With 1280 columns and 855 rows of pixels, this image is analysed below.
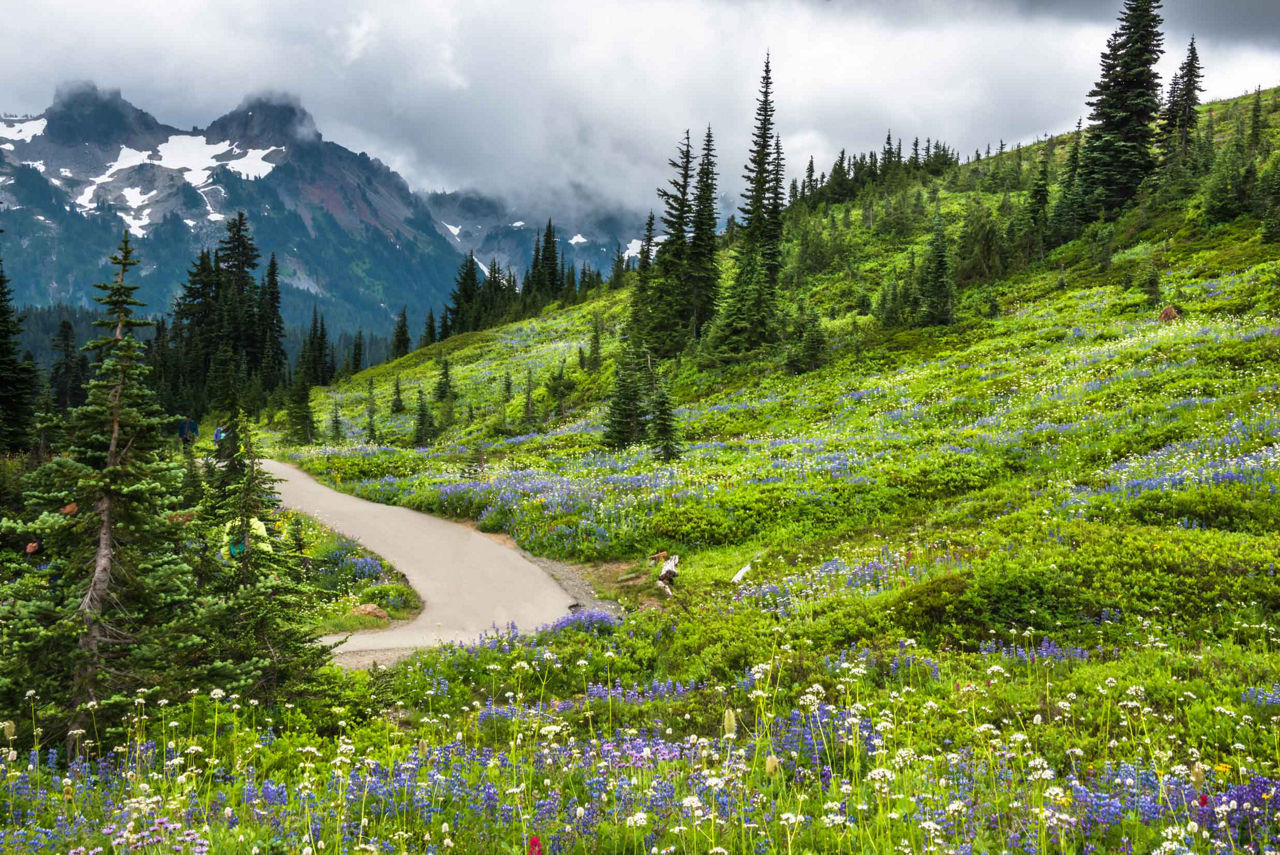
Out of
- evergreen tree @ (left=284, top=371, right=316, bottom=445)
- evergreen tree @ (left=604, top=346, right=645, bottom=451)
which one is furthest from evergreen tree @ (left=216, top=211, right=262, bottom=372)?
evergreen tree @ (left=604, top=346, right=645, bottom=451)

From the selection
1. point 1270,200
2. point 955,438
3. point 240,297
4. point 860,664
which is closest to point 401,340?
point 240,297

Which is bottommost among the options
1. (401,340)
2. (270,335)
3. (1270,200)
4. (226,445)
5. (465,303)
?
(226,445)

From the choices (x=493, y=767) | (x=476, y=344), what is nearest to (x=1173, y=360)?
(x=493, y=767)

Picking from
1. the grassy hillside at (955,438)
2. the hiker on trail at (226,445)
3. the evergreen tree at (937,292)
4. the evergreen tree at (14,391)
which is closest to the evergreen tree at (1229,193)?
the grassy hillside at (955,438)

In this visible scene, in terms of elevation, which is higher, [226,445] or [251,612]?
[226,445]

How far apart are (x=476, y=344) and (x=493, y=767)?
9064 cm

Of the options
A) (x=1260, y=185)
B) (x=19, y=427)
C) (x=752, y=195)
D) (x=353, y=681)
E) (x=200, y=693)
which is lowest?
(x=353, y=681)

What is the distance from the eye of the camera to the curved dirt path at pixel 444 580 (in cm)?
1266

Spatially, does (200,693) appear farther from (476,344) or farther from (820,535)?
(476,344)

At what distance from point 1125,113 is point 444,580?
61729 millimetres

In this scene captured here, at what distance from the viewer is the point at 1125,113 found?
1950 inches

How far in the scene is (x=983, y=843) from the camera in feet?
14.4

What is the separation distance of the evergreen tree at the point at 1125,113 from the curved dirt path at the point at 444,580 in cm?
5282

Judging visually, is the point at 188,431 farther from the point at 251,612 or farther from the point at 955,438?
the point at 955,438
